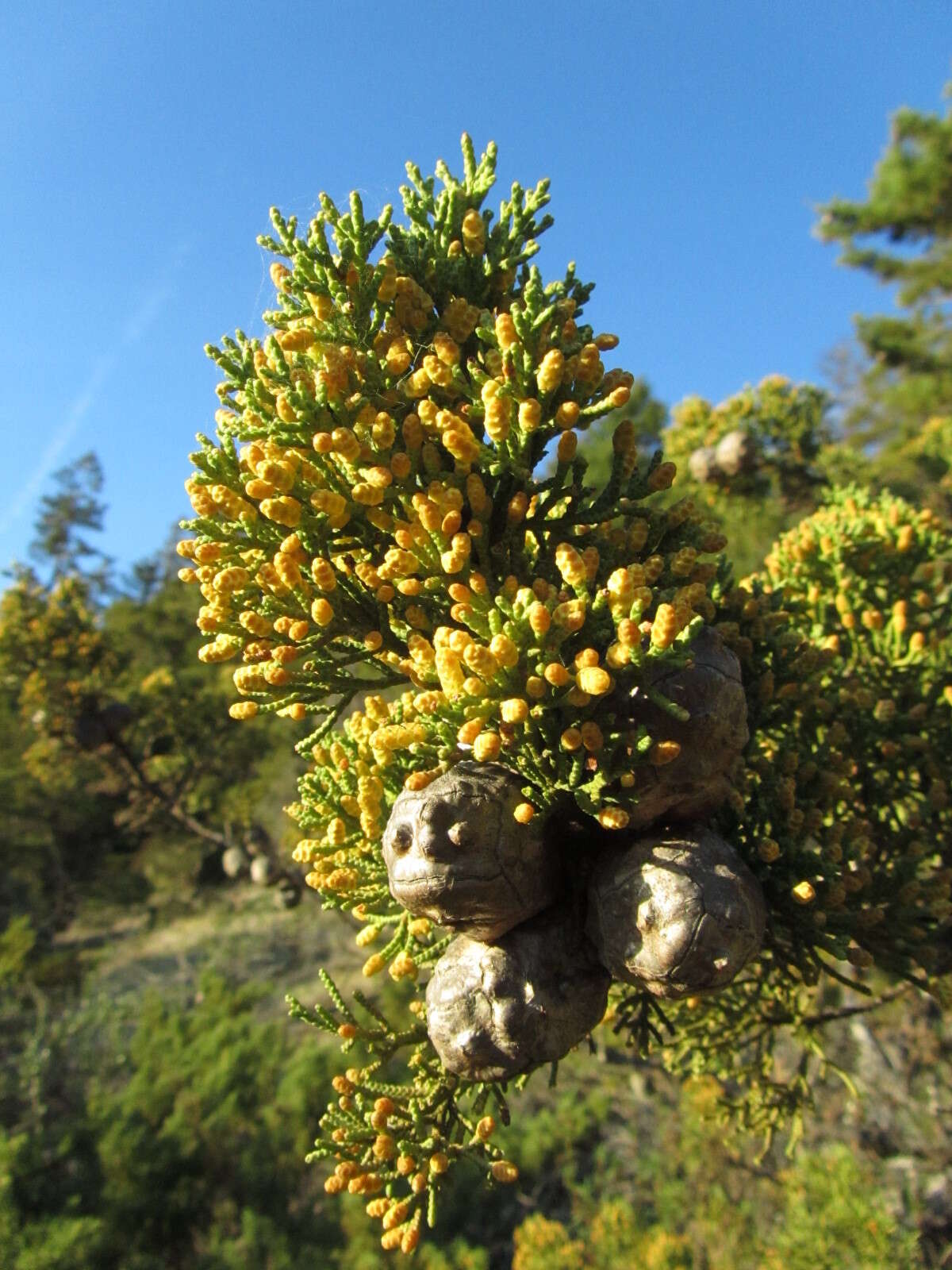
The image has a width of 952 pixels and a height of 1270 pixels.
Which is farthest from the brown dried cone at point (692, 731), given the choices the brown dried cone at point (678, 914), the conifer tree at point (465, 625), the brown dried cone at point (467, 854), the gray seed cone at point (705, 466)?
the gray seed cone at point (705, 466)

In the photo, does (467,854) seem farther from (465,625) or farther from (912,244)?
(912,244)

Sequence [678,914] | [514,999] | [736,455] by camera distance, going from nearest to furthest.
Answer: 1. [678,914]
2. [514,999]
3. [736,455]

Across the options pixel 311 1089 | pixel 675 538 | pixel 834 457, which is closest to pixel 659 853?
pixel 675 538

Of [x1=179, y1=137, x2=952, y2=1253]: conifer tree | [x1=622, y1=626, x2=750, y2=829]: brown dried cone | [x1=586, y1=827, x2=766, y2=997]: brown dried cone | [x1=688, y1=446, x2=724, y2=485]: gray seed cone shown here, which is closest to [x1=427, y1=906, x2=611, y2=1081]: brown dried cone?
[x1=179, y1=137, x2=952, y2=1253]: conifer tree

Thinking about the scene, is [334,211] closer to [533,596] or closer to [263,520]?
[263,520]

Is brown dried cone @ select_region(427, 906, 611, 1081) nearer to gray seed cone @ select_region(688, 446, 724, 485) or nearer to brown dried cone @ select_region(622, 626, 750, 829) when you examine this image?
brown dried cone @ select_region(622, 626, 750, 829)

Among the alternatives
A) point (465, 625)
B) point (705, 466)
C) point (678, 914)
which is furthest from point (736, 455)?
point (678, 914)
